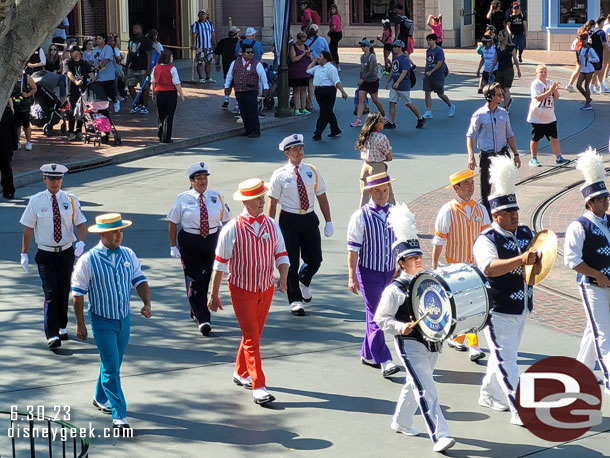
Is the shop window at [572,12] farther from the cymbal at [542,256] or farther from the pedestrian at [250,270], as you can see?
the cymbal at [542,256]

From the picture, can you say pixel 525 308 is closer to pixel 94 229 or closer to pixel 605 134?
pixel 94 229

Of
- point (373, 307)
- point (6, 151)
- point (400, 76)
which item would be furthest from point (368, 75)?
point (373, 307)

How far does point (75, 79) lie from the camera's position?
21.1 m

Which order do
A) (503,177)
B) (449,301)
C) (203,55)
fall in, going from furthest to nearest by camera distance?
(203,55) → (503,177) → (449,301)

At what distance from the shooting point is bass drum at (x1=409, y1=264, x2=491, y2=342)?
7.36 meters

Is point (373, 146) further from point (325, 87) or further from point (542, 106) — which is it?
point (325, 87)

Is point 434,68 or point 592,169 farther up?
point 434,68

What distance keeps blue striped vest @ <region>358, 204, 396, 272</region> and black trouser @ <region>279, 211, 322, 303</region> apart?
183cm

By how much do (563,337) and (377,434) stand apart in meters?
2.98

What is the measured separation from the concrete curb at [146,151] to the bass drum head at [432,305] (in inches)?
457

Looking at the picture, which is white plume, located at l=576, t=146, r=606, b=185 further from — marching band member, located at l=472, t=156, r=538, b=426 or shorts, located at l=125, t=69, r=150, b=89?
shorts, located at l=125, t=69, r=150, b=89

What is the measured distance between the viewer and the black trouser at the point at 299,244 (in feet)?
36.6

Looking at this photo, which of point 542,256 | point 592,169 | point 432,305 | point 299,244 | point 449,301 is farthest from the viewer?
point 299,244

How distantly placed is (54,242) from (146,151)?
1048cm
